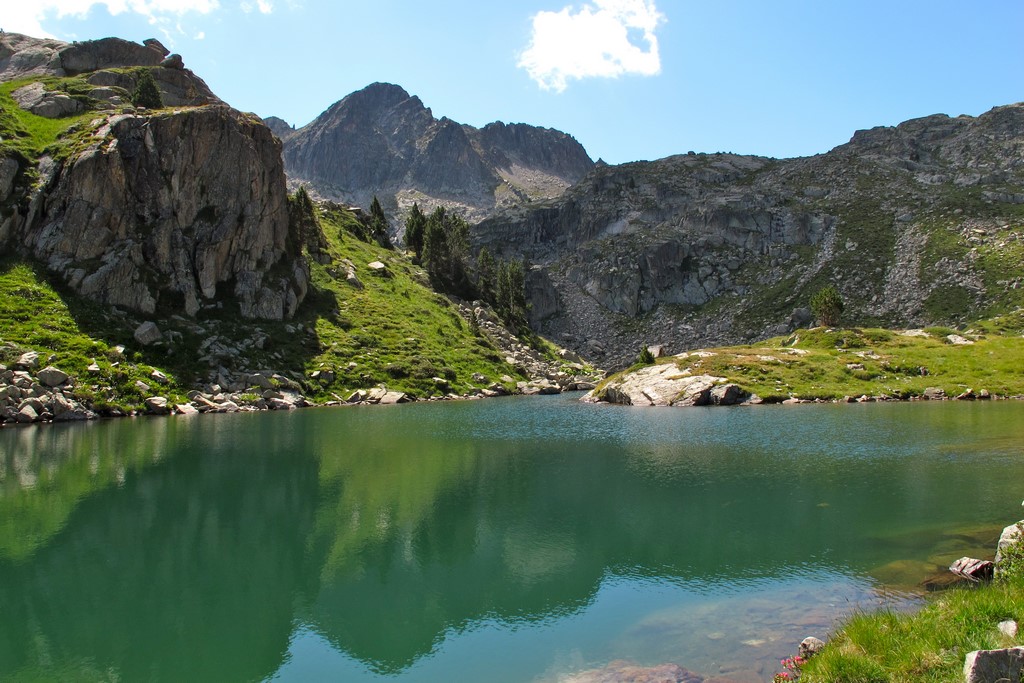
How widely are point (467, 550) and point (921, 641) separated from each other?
13883mm

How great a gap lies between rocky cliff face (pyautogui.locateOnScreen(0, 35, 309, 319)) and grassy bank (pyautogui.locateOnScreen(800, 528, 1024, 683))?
8241 centimetres

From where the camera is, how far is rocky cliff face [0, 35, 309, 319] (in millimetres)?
73500

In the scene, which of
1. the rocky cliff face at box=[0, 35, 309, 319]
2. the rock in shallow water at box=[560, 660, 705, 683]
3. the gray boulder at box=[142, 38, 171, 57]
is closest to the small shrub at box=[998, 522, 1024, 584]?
the rock in shallow water at box=[560, 660, 705, 683]

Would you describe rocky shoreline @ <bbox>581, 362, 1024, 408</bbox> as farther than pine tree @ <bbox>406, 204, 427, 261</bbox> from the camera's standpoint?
No

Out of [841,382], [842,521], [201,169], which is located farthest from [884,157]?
[842,521]

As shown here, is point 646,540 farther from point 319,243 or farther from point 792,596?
point 319,243

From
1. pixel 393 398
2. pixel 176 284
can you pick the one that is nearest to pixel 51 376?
pixel 176 284

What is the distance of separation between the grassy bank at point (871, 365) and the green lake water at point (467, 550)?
102 feet

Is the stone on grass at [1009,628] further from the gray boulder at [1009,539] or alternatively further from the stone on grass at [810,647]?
the gray boulder at [1009,539]

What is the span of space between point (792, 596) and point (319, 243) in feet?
362

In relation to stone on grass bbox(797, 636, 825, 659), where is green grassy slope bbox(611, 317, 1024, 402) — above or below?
above

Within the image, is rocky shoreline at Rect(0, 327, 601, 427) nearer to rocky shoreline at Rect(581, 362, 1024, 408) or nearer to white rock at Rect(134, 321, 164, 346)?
white rock at Rect(134, 321, 164, 346)

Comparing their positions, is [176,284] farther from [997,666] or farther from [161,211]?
[997,666]

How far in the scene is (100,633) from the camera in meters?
14.7
